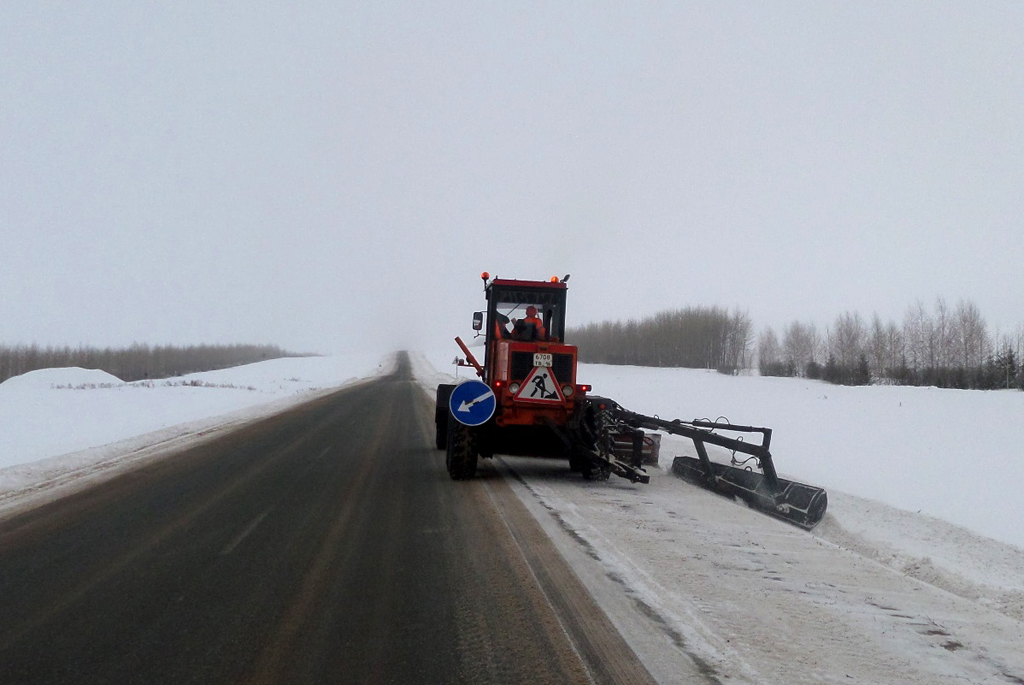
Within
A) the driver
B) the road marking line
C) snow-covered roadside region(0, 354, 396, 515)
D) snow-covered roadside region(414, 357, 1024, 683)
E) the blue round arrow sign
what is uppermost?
the driver

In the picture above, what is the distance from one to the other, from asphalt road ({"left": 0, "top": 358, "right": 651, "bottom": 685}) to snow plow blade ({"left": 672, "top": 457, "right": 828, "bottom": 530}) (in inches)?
134

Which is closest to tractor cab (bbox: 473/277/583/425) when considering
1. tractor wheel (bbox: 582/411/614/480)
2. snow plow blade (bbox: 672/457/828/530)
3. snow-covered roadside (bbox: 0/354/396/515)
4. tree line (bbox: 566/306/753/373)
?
tractor wheel (bbox: 582/411/614/480)

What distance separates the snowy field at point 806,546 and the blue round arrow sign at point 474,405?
1.20 m

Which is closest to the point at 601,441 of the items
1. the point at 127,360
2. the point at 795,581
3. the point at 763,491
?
the point at 763,491

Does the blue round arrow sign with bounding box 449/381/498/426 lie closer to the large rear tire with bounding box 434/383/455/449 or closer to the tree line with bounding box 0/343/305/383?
the large rear tire with bounding box 434/383/455/449

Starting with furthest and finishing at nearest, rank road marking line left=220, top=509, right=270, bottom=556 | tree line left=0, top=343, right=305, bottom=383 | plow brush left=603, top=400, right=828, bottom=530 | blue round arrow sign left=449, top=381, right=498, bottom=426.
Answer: tree line left=0, top=343, right=305, bottom=383, blue round arrow sign left=449, top=381, right=498, bottom=426, plow brush left=603, top=400, right=828, bottom=530, road marking line left=220, top=509, right=270, bottom=556

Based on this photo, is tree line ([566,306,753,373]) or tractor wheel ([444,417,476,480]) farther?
tree line ([566,306,753,373])

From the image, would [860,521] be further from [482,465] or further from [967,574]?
[482,465]

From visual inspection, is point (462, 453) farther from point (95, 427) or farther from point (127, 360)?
point (127, 360)

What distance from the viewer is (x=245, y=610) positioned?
5117mm

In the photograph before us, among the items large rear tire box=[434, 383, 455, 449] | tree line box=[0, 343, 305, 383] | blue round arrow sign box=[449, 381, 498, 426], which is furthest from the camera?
tree line box=[0, 343, 305, 383]

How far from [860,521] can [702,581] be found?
13.9ft

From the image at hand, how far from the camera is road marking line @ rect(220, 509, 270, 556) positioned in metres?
6.78

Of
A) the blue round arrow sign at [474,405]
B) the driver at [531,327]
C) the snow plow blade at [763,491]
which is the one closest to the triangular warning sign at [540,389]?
the blue round arrow sign at [474,405]
